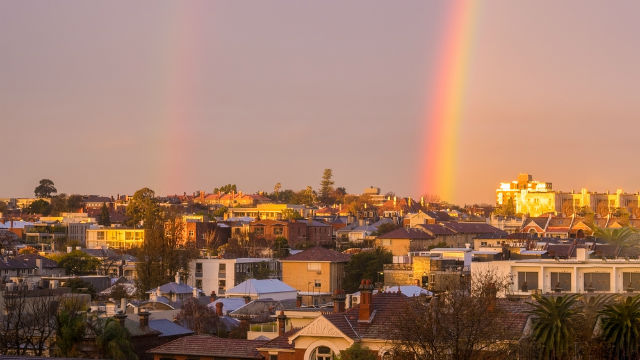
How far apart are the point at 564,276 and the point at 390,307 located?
505 inches

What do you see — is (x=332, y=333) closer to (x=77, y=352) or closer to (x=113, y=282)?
(x=77, y=352)

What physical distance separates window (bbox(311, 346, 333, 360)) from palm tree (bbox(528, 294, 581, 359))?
242 inches

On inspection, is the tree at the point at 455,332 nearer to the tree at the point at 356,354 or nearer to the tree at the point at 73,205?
the tree at the point at 356,354

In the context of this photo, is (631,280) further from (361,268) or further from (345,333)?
(361,268)

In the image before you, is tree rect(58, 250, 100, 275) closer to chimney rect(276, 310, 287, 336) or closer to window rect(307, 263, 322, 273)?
window rect(307, 263, 322, 273)

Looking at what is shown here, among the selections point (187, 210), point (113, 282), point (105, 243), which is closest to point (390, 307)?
point (113, 282)

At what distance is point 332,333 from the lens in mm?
33000

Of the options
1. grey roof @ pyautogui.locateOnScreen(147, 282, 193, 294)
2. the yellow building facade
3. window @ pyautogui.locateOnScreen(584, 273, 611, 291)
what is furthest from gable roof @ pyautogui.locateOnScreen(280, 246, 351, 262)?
the yellow building facade

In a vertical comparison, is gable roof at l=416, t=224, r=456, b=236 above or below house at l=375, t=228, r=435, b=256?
above

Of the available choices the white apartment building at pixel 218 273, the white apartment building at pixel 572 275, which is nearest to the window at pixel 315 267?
the white apartment building at pixel 218 273

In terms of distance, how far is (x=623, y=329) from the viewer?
3331 cm

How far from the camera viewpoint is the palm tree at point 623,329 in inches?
1307

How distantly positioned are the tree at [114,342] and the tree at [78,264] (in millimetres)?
52686

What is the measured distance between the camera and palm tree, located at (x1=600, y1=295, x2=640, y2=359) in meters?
33.2
